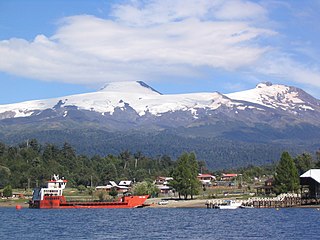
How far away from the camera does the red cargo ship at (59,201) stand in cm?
14338

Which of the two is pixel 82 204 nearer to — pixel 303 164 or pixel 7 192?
pixel 7 192

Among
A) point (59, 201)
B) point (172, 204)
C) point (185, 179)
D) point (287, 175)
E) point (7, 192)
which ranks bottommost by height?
point (172, 204)

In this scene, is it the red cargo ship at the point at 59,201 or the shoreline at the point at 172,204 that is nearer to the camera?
the shoreline at the point at 172,204

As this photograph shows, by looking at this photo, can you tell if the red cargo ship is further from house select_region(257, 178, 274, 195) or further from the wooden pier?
house select_region(257, 178, 274, 195)

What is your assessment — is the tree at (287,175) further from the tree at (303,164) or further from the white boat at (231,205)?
the tree at (303,164)

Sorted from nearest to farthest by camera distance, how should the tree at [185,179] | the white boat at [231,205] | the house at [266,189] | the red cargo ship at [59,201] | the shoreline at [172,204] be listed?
the white boat at [231,205]
the shoreline at [172,204]
the red cargo ship at [59,201]
the tree at [185,179]
the house at [266,189]

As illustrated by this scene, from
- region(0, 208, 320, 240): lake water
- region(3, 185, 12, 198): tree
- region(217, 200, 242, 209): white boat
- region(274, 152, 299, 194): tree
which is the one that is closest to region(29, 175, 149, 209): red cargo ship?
region(3, 185, 12, 198): tree

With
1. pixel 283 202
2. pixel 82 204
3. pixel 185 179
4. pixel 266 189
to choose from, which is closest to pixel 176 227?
pixel 283 202

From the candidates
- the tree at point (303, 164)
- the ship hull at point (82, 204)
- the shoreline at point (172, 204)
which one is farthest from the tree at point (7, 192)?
the tree at point (303, 164)

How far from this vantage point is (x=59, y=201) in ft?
482

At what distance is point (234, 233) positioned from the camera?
75.4 m

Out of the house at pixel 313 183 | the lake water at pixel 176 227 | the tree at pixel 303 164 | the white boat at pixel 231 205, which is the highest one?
the tree at pixel 303 164

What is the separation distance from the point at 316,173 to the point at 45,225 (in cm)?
5565

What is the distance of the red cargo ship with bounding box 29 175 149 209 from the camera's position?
470 feet
